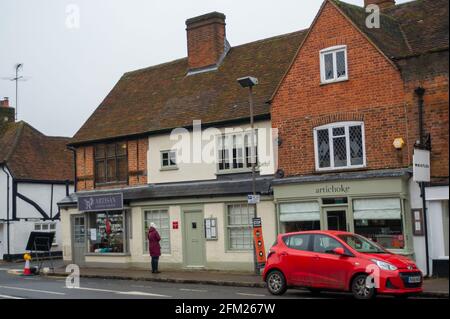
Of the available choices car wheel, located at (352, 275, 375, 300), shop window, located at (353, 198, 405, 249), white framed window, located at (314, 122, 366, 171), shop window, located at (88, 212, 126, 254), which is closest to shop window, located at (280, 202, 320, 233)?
white framed window, located at (314, 122, 366, 171)

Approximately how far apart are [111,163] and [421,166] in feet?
47.6

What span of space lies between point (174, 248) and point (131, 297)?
816cm

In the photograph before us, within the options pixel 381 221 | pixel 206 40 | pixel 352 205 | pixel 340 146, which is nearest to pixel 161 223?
pixel 206 40

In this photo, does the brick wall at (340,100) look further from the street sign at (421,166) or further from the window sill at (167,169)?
the window sill at (167,169)

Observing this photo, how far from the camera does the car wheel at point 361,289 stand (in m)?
14.6

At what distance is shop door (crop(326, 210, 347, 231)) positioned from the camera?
66.5 feet

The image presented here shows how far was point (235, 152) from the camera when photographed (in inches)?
925

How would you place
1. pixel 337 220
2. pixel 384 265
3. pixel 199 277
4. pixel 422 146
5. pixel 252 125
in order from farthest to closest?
pixel 199 277
pixel 252 125
pixel 337 220
pixel 422 146
pixel 384 265

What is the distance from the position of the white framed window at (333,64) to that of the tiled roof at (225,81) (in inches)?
40.5

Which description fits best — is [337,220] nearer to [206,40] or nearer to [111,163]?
[206,40]

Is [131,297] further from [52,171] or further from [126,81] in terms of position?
[52,171]

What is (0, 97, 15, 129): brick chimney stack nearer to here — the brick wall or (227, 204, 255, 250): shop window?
(227, 204, 255, 250): shop window

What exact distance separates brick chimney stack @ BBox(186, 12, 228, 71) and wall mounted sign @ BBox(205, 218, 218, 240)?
749 centimetres
